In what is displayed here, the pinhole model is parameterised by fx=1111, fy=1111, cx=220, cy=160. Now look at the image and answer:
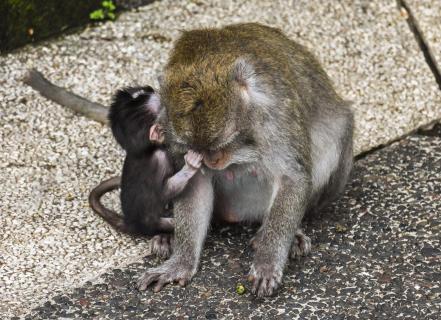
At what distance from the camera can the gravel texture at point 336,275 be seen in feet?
17.7

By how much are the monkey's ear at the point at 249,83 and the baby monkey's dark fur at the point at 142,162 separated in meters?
0.56

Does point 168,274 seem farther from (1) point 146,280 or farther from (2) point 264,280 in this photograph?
(2) point 264,280

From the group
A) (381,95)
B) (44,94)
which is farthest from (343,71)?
(44,94)

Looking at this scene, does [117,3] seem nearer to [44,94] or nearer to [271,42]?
[44,94]

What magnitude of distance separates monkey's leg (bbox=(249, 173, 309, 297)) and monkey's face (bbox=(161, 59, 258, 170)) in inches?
16.9

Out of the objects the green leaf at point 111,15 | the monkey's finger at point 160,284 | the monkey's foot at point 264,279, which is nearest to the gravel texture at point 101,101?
the green leaf at point 111,15

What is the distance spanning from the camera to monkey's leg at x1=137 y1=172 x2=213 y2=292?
563cm

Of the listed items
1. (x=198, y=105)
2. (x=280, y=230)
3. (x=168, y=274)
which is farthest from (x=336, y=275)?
(x=198, y=105)

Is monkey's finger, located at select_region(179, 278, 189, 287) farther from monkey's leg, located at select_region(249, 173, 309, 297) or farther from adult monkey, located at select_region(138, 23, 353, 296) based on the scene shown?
monkey's leg, located at select_region(249, 173, 309, 297)

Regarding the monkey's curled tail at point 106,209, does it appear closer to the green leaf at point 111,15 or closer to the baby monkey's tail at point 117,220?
the baby monkey's tail at point 117,220

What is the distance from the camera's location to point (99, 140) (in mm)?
6672

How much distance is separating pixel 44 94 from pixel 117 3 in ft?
3.36

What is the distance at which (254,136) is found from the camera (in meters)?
5.34

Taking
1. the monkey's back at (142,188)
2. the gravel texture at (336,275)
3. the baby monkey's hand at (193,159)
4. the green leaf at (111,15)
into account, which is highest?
the green leaf at (111,15)
